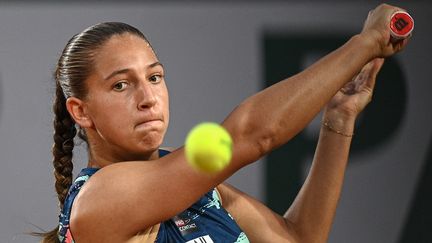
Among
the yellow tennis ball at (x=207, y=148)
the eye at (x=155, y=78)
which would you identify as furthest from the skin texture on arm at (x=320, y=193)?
the yellow tennis ball at (x=207, y=148)

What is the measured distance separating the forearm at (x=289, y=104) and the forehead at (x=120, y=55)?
0.83 ft

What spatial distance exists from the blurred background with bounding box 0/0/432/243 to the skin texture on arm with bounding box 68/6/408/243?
1.03m

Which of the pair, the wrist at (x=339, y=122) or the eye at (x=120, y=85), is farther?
the wrist at (x=339, y=122)

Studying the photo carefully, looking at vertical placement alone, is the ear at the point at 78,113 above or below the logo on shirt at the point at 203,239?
above

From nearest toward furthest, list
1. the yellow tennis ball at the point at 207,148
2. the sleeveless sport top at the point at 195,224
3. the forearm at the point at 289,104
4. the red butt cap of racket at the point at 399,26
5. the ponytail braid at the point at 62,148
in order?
the yellow tennis ball at the point at 207,148 < the forearm at the point at 289,104 < the red butt cap of racket at the point at 399,26 < the sleeveless sport top at the point at 195,224 < the ponytail braid at the point at 62,148

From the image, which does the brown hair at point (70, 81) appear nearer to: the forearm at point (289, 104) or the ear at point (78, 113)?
the ear at point (78, 113)

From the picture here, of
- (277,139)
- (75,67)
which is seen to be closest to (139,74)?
(75,67)

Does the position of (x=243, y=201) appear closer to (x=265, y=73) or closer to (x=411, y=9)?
(x=265, y=73)

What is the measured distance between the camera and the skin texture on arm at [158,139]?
1.43 meters

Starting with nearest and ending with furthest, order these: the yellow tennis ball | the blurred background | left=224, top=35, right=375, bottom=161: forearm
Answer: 1. the yellow tennis ball
2. left=224, top=35, right=375, bottom=161: forearm
3. the blurred background

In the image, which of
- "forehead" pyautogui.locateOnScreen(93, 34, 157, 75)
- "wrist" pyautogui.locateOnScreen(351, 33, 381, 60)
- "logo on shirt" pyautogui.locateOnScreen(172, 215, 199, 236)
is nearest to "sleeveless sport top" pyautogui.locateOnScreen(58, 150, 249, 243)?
"logo on shirt" pyautogui.locateOnScreen(172, 215, 199, 236)

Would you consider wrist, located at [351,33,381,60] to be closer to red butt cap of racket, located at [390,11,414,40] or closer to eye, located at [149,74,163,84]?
red butt cap of racket, located at [390,11,414,40]

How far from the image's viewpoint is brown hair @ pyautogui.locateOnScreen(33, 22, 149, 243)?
5.41 feet

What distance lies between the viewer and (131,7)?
107 inches
